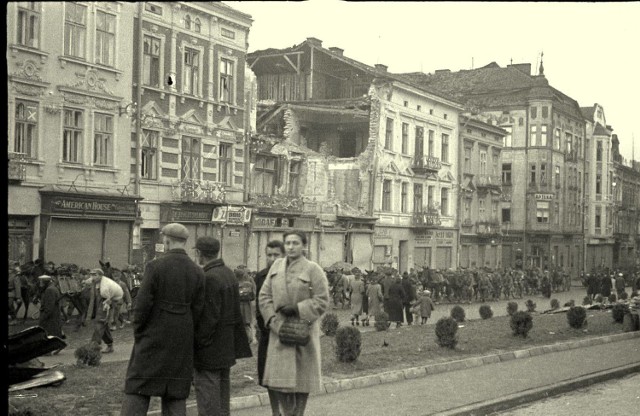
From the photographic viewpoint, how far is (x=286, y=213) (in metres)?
38.4

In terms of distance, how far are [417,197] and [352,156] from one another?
5635 millimetres

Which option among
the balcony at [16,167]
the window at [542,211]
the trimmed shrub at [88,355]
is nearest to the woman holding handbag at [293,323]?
the trimmed shrub at [88,355]

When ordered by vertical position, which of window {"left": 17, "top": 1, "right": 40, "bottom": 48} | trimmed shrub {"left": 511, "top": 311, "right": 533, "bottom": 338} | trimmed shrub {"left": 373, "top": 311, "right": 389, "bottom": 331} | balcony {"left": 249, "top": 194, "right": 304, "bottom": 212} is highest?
window {"left": 17, "top": 1, "right": 40, "bottom": 48}

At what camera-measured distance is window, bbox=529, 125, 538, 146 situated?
65.3 metres

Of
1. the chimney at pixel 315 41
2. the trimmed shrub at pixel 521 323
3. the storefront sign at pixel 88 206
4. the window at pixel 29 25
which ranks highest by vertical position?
the chimney at pixel 315 41

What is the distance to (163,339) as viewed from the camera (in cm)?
732

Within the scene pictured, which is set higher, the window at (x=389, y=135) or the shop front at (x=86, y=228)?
the window at (x=389, y=135)

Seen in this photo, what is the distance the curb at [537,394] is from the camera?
1080cm

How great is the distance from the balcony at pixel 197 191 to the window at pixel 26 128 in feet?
22.6

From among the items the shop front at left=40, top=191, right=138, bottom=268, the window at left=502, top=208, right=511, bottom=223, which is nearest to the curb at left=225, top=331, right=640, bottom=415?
the shop front at left=40, top=191, right=138, bottom=268

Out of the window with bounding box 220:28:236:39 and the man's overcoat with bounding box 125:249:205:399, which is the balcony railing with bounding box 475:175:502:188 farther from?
the man's overcoat with bounding box 125:249:205:399

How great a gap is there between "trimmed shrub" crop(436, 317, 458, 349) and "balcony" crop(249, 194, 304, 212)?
64.8 ft

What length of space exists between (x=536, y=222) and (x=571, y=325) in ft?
151

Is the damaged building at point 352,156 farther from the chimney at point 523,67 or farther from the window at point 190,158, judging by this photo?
the chimney at point 523,67
